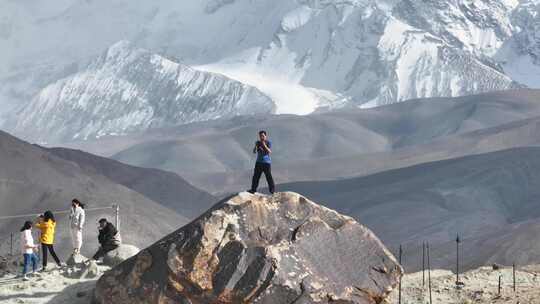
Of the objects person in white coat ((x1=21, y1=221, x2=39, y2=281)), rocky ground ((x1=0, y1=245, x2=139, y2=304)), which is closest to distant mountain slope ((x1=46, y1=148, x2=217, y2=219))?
rocky ground ((x1=0, y1=245, x2=139, y2=304))

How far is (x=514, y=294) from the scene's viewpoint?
22484 millimetres

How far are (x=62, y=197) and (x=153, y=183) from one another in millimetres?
52961

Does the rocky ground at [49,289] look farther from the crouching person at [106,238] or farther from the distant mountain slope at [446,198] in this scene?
the distant mountain slope at [446,198]

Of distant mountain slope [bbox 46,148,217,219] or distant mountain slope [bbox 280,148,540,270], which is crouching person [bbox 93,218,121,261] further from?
distant mountain slope [bbox 46,148,217,219]

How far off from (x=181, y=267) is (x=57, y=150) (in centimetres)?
11718

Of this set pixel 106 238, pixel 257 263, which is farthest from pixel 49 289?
pixel 257 263

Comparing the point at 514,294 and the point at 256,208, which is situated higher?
the point at 256,208

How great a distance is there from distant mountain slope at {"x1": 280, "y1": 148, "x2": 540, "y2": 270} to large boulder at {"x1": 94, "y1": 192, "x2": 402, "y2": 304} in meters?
70.0

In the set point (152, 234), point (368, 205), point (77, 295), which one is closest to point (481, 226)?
point (368, 205)

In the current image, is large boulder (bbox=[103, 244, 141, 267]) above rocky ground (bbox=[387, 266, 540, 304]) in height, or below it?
above

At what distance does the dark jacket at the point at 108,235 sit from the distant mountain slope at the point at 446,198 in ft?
219

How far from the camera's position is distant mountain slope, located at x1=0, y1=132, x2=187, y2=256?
79.1 meters

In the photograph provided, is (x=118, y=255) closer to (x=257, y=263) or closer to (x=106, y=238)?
(x=106, y=238)

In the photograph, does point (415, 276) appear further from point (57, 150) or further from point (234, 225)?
point (57, 150)
